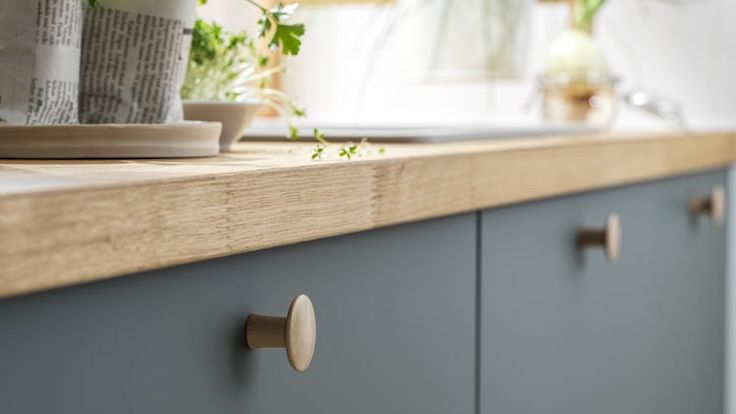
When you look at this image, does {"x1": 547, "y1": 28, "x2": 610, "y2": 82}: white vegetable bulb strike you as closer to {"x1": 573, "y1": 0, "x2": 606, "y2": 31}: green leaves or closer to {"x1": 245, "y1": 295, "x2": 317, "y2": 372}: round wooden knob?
{"x1": 573, "y1": 0, "x2": 606, "y2": 31}: green leaves

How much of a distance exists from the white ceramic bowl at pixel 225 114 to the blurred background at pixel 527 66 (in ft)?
3.21

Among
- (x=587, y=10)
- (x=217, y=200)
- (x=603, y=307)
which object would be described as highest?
(x=587, y=10)

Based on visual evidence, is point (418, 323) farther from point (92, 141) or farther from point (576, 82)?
point (576, 82)

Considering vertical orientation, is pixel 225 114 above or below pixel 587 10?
below

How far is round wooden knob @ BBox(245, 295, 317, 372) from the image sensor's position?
54 cm

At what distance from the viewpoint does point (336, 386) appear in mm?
635

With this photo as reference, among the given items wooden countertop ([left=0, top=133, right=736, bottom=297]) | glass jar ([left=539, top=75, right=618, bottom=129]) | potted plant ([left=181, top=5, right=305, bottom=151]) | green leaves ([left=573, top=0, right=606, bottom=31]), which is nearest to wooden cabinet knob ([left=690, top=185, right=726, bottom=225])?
glass jar ([left=539, top=75, right=618, bottom=129])

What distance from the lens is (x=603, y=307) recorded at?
3.49 ft

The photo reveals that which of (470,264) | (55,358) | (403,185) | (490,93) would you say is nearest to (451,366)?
(470,264)

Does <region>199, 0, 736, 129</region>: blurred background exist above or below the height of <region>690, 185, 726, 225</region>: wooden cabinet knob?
above

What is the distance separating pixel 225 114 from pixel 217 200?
1.02 feet

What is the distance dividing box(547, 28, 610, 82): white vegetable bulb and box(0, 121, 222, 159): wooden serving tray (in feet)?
3.35

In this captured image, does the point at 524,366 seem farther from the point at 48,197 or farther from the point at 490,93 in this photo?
the point at 490,93

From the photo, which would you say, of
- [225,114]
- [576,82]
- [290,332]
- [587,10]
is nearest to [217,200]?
[290,332]
